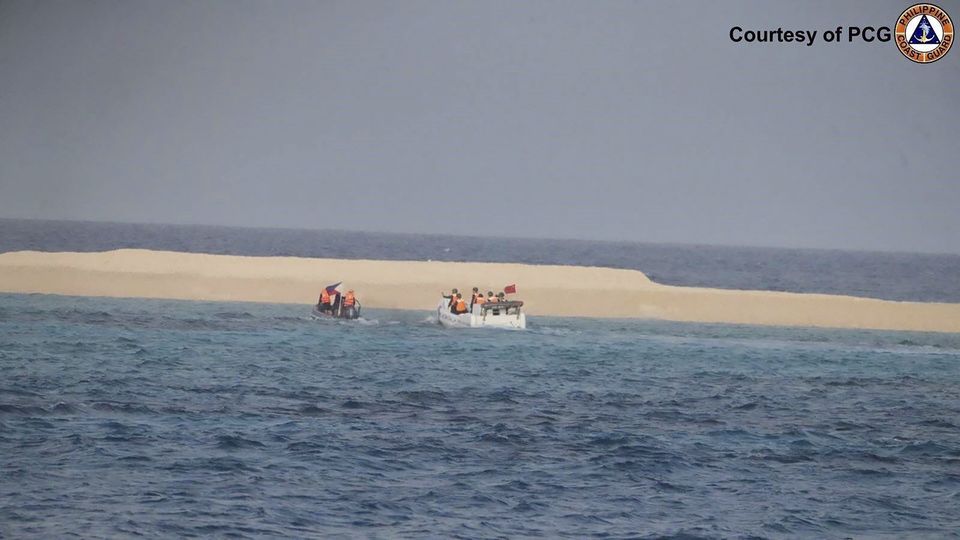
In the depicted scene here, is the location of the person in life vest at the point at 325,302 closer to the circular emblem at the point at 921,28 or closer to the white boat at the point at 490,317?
the white boat at the point at 490,317

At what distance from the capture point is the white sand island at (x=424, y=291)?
58219 mm

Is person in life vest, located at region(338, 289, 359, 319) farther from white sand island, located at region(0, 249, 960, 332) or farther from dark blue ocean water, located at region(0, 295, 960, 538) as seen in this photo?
white sand island, located at region(0, 249, 960, 332)

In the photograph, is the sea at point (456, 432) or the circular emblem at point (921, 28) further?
the circular emblem at point (921, 28)

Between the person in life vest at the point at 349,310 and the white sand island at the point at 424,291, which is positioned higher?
the white sand island at the point at 424,291

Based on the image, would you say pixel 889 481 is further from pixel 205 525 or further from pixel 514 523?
pixel 205 525

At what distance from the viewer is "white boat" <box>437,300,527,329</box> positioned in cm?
5084

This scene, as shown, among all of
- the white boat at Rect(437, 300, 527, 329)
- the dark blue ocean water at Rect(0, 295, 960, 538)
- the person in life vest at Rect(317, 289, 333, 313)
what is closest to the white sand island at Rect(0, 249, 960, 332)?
the person in life vest at Rect(317, 289, 333, 313)

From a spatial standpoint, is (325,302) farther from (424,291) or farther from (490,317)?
(424,291)

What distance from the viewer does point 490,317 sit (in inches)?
2008

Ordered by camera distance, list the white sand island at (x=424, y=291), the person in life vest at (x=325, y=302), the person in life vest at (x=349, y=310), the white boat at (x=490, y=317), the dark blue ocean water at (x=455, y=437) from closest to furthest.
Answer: the dark blue ocean water at (x=455, y=437) < the white boat at (x=490, y=317) < the person in life vest at (x=349, y=310) < the person in life vest at (x=325, y=302) < the white sand island at (x=424, y=291)

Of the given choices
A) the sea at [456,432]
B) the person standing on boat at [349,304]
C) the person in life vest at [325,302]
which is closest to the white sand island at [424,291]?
the person in life vest at [325,302]

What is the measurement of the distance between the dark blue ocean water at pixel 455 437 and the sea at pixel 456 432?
88 mm

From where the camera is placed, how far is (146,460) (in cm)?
2389

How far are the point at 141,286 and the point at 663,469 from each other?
3969 cm
